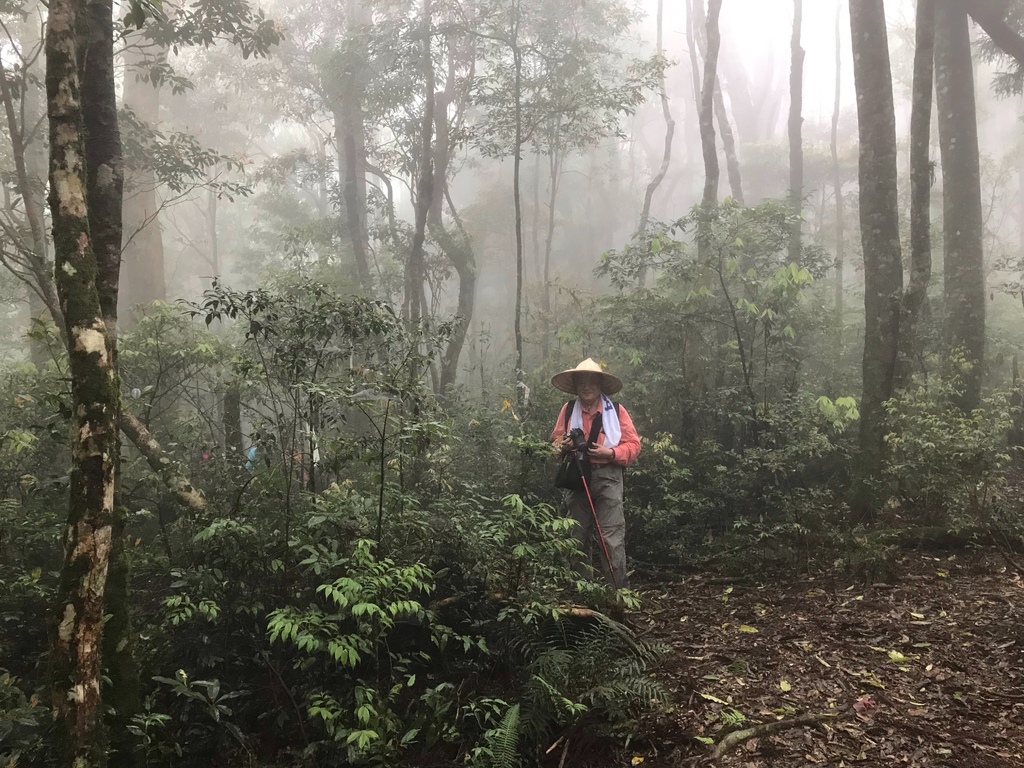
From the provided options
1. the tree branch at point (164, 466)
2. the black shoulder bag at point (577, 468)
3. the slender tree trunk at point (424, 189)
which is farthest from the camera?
the slender tree trunk at point (424, 189)

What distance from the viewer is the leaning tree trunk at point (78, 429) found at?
8.41 feet

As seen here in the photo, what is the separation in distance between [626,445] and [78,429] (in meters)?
4.11

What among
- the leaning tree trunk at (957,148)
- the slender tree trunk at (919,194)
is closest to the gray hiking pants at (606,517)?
the slender tree trunk at (919,194)

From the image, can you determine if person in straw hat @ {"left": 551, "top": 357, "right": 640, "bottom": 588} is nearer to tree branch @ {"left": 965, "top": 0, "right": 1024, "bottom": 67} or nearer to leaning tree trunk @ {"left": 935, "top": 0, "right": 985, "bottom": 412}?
leaning tree trunk @ {"left": 935, "top": 0, "right": 985, "bottom": 412}

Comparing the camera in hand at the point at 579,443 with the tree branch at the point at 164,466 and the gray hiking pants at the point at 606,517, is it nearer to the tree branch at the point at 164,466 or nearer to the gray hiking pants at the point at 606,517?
the gray hiking pants at the point at 606,517

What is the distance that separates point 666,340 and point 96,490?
322 inches

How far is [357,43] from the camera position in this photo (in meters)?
14.2

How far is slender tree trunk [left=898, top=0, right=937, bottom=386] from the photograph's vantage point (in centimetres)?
668

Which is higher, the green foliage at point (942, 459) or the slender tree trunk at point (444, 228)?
the slender tree trunk at point (444, 228)

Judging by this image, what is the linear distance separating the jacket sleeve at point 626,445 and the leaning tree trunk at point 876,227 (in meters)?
2.57

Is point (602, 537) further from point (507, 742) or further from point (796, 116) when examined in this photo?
point (796, 116)

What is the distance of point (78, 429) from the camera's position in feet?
8.95

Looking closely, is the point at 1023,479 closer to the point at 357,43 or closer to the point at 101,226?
the point at 101,226

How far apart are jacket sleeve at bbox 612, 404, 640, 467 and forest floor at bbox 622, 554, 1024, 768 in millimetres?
1324
